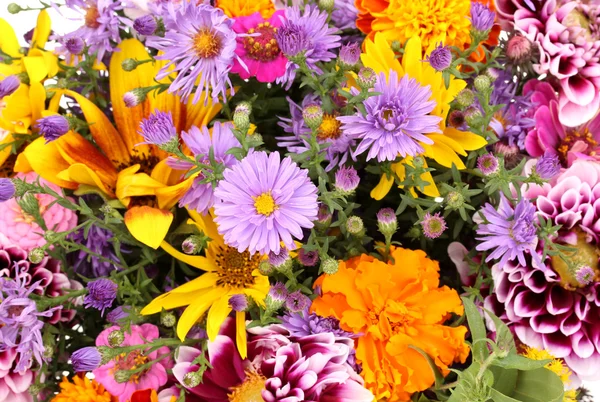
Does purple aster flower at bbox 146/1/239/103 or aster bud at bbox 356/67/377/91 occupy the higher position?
aster bud at bbox 356/67/377/91

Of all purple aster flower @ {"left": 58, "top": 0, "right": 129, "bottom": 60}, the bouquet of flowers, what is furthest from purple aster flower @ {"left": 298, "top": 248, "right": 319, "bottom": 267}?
purple aster flower @ {"left": 58, "top": 0, "right": 129, "bottom": 60}

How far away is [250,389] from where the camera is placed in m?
0.74

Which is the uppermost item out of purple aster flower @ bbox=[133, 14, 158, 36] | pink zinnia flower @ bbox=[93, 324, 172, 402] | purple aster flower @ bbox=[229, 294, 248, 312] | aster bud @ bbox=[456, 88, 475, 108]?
purple aster flower @ bbox=[133, 14, 158, 36]

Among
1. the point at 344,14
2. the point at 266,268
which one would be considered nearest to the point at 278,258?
the point at 266,268

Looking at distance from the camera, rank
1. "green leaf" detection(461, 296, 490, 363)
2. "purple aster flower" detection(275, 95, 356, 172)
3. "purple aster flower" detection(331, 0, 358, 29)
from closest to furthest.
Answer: "green leaf" detection(461, 296, 490, 363) → "purple aster flower" detection(275, 95, 356, 172) → "purple aster flower" detection(331, 0, 358, 29)

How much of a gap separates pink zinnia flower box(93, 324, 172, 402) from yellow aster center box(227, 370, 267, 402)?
76mm

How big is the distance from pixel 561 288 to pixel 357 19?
36 centimetres

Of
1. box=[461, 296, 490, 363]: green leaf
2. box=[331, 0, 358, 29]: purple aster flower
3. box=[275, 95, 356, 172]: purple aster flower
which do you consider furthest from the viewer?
box=[331, 0, 358, 29]: purple aster flower

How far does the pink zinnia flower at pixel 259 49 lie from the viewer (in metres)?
0.75

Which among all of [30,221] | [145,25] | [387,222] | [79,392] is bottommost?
[79,392]

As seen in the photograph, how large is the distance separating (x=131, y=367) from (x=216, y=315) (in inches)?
4.5

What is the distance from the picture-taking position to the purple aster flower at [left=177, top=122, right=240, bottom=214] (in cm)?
72

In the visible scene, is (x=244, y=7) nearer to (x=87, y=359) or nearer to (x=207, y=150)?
(x=207, y=150)

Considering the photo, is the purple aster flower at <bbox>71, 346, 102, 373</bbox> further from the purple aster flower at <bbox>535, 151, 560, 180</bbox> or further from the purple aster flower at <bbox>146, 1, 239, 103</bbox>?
the purple aster flower at <bbox>535, 151, 560, 180</bbox>
